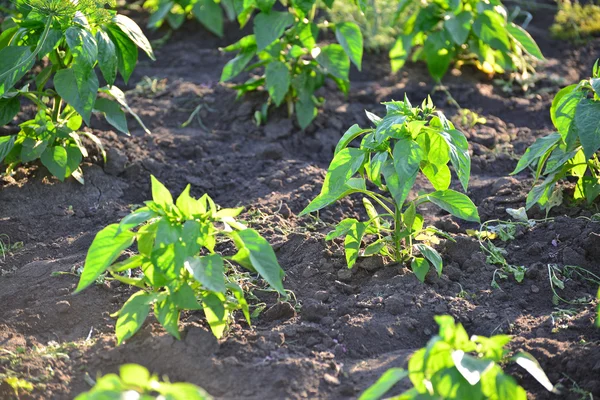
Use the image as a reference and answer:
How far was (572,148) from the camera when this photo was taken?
11.2 ft

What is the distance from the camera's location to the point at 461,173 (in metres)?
2.93

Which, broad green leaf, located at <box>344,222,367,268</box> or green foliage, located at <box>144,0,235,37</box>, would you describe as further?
green foliage, located at <box>144,0,235,37</box>

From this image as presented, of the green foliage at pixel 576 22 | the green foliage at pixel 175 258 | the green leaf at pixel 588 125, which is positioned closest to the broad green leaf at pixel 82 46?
the green foliage at pixel 175 258

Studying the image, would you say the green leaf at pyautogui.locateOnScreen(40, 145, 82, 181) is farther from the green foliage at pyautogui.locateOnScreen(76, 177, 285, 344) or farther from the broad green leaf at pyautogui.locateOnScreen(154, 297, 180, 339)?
the broad green leaf at pyautogui.locateOnScreen(154, 297, 180, 339)

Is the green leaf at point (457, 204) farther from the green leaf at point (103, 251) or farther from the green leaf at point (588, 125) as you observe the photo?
the green leaf at point (103, 251)

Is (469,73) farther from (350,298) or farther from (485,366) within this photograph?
(485,366)

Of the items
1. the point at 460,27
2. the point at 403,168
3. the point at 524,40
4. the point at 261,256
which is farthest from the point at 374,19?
the point at 261,256

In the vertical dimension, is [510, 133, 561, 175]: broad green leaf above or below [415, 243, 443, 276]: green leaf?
above

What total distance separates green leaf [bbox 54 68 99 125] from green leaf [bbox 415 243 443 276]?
1584mm

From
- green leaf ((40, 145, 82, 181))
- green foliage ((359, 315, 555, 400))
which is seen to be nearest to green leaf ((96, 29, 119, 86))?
green leaf ((40, 145, 82, 181))

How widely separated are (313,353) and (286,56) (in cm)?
221

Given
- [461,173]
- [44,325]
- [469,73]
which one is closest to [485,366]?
[461,173]

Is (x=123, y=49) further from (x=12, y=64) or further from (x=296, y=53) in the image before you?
(x=296, y=53)

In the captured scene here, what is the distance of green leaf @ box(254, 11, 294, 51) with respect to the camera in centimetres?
422
